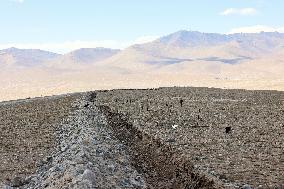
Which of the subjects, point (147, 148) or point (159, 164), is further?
point (147, 148)

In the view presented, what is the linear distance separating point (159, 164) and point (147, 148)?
2949 mm

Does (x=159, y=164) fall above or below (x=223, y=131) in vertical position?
below

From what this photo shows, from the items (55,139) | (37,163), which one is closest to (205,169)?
(37,163)

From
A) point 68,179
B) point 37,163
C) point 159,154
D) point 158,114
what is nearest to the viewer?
point 68,179

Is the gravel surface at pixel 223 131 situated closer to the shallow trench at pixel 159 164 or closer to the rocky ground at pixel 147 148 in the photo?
the rocky ground at pixel 147 148

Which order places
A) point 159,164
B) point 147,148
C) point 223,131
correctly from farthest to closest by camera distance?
point 223,131 → point 147,148 → point 159,164

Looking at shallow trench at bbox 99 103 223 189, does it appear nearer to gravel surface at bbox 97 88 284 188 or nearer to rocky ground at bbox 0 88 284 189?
rocky ground at bbox 0 88 284 189

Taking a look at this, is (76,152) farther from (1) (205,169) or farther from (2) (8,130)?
(2) (8,130)

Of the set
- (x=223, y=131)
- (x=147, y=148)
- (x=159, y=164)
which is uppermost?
(x=223, y=131)

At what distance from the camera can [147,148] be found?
2256cm

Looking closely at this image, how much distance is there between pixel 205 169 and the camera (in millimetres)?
16547

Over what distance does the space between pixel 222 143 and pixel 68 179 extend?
30.8 feet

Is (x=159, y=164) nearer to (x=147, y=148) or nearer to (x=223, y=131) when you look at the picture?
(x=147, y=148)

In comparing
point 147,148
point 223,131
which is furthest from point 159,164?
point 223,131
